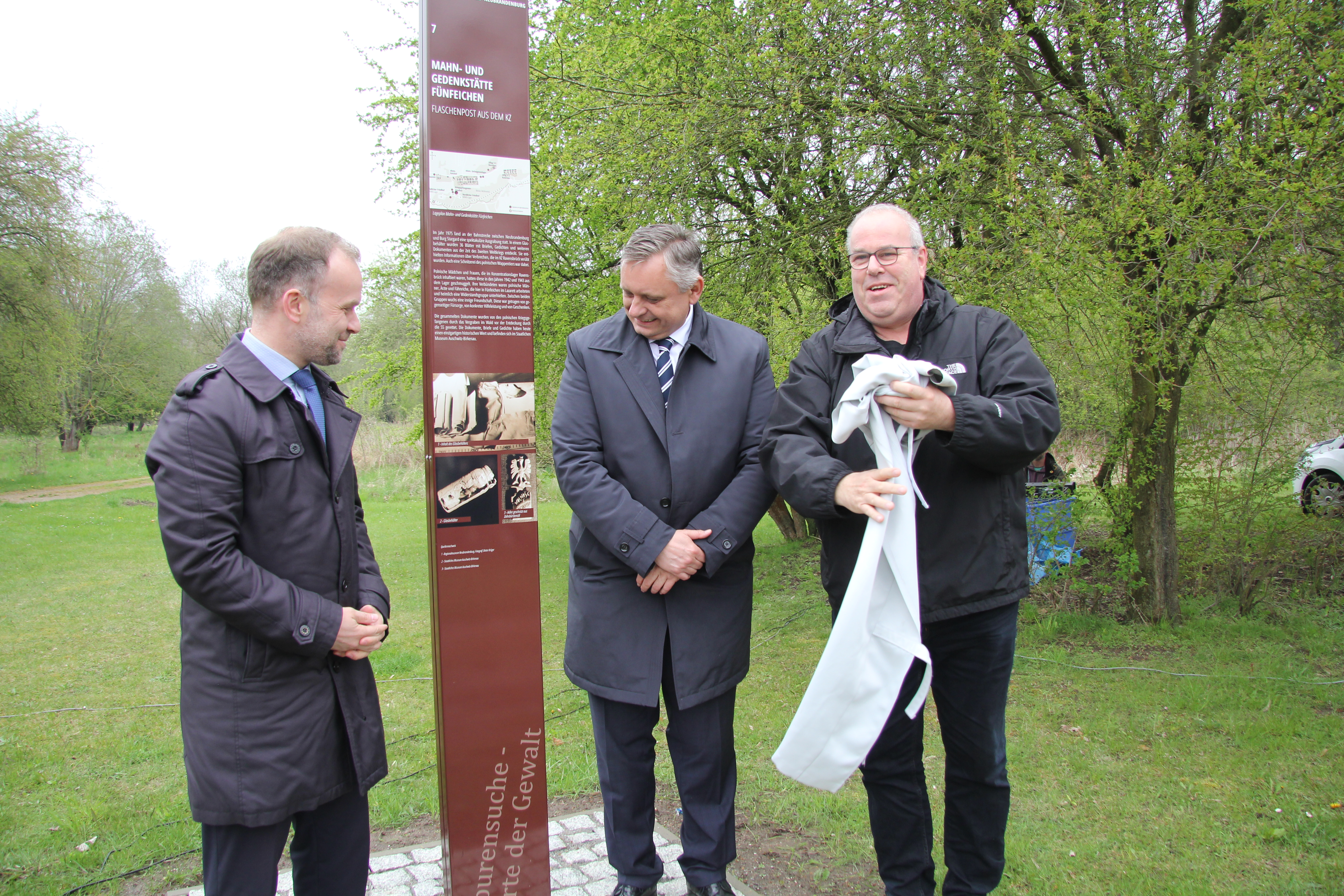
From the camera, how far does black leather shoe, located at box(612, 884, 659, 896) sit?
2.76 meters

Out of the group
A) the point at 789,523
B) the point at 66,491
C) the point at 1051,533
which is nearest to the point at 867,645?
the point at 1051,533

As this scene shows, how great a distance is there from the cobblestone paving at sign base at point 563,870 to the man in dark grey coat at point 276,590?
2.82 ft

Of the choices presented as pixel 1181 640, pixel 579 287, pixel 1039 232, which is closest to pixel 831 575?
pixel 1039 232

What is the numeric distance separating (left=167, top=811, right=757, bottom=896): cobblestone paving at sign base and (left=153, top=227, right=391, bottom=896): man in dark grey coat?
858 millimetres

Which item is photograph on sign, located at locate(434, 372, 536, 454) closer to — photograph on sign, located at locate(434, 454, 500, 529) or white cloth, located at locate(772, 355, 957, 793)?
photograph on sign, located at locate(434, 454, 500, 529)

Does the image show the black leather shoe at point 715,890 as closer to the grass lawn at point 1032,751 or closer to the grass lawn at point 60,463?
the grass lawn at point 1032,751

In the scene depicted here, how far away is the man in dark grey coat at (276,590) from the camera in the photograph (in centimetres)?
191

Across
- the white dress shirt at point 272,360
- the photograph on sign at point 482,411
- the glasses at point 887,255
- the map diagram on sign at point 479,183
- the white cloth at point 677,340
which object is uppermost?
the map diagram on sign at point 479,183

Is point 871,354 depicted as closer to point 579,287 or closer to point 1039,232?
point 1039,232

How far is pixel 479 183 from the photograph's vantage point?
250 cm

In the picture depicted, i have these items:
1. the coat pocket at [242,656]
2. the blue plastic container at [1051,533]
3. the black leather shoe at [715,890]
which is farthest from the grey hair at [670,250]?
the blue plastic container at [1051,533]

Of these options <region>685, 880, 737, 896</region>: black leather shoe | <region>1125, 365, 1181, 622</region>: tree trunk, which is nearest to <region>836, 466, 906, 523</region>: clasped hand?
<region>685, 880, 737, 896</region>: black leather shoe

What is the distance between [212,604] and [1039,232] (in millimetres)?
4960

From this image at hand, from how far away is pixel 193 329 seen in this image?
33.8 m
